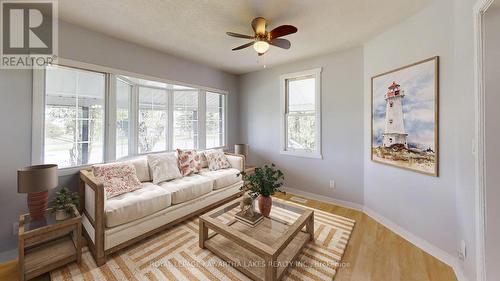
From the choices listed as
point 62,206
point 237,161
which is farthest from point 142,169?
point 237,161

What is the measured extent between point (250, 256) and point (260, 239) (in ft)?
1.00

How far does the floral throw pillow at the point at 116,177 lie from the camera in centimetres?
222

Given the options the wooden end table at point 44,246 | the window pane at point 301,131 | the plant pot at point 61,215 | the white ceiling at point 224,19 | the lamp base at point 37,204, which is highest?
the white ceiling at point 224,19

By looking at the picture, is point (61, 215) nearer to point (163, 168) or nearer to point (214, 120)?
point (163, 168)

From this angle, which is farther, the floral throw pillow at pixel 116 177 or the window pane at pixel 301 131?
the window pane at pixel 301 131

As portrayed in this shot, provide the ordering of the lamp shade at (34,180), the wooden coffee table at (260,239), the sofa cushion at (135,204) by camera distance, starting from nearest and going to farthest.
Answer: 1. the wooden coffee table at (260,239)
2. the lamp shade at (34,180)
3. the sofa cushion at (135,204)

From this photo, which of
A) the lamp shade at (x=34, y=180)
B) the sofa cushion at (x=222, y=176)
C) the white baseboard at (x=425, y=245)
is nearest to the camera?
the lamp shade at (x=34, y=180)

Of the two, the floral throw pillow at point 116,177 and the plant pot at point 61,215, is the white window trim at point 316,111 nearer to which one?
the floral throw pillow at point 116,177

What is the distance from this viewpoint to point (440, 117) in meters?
1.94

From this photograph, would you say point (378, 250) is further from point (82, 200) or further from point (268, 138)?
point (82, 200)

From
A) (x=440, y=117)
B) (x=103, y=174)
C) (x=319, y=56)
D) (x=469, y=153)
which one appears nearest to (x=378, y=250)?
(x=469, y=153)

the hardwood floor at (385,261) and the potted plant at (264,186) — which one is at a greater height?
the potted plant at (264,186)

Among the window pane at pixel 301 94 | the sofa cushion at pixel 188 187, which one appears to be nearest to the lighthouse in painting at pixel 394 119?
the window pane at pixel 301 94

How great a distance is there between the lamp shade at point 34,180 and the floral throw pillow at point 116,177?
46 centimetres
